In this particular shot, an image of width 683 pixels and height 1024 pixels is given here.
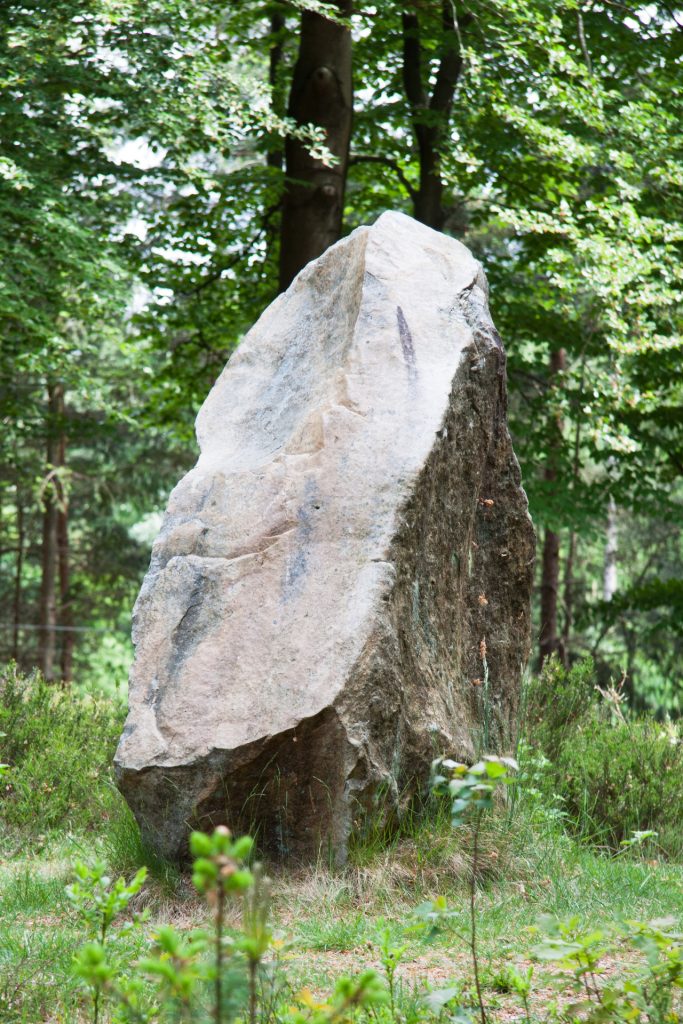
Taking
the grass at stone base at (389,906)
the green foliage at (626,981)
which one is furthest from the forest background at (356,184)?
the green foliage at (626,981)

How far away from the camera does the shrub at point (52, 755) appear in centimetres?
541

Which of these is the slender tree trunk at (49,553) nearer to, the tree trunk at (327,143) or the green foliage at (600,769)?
the tree trunk at (327,143)

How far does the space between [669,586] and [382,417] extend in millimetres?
7538

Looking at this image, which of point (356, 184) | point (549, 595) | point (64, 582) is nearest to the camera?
point (549, 595)

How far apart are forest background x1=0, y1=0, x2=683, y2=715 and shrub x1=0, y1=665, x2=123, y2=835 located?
1.22 meters

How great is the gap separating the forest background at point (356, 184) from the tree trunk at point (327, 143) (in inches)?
0.8

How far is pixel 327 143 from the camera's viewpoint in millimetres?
9023

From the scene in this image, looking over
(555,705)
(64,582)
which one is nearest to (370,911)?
(555,705)

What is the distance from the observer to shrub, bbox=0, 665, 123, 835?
5410 mm

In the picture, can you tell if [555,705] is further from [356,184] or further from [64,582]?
[64,582]

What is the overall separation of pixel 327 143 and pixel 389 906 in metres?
7.22

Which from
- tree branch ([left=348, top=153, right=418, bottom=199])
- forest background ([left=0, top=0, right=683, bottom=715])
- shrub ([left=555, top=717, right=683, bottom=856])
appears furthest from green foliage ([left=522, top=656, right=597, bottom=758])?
tree branch ([left=348, top=153, right=418, bottom=199])

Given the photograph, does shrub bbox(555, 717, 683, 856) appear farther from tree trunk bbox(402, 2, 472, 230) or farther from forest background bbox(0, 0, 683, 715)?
tree trunk bbox(402, 2, 472, 230)

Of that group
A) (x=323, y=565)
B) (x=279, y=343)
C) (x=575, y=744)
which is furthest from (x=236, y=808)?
(x=575, y=744)
